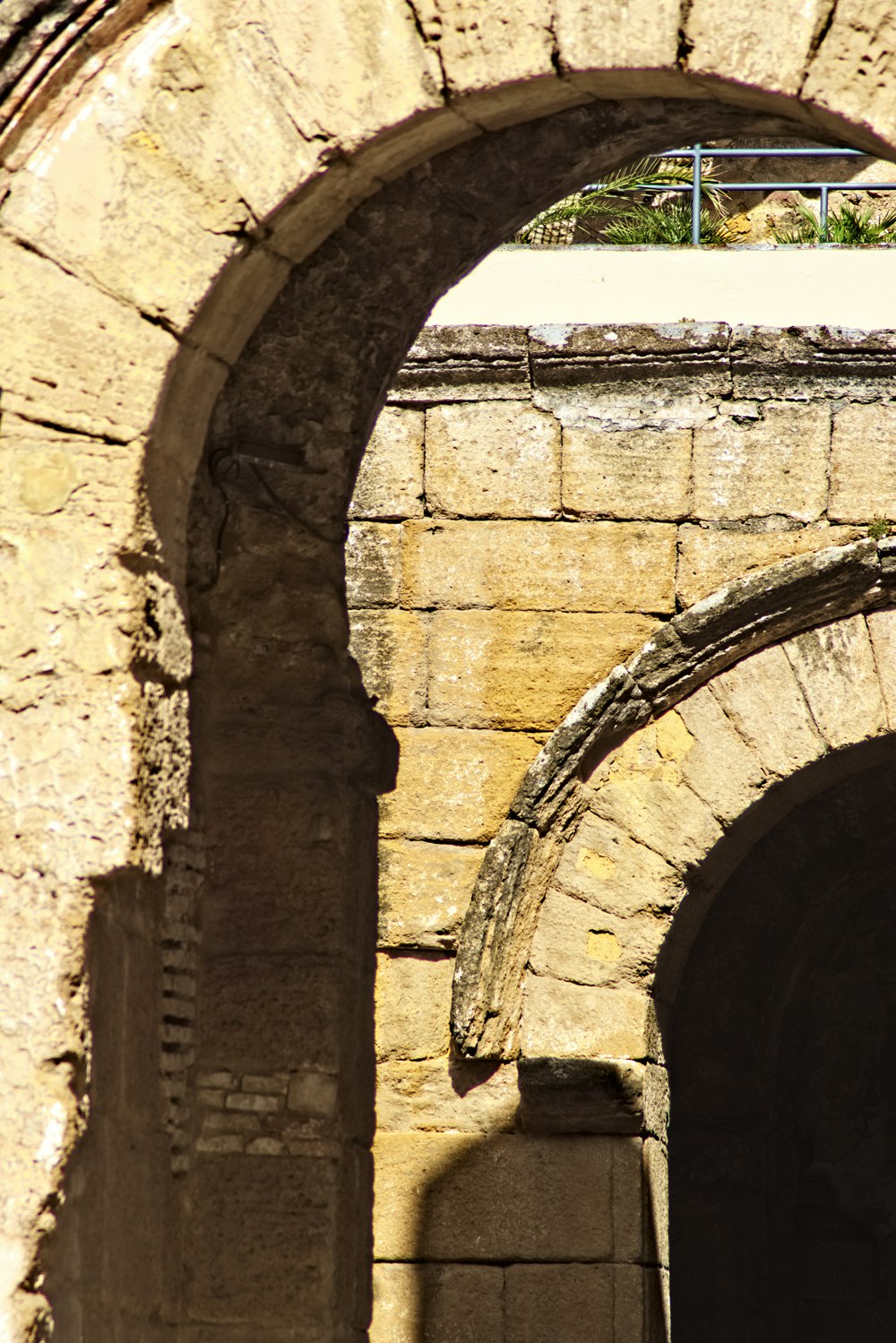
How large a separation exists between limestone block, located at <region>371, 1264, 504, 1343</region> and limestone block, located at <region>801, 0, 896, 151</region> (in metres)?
4.08

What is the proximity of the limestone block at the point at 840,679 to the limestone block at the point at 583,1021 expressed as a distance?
3.83ft

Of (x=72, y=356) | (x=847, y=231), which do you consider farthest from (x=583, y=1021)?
(x=847, y=231)

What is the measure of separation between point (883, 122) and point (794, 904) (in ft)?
20.2

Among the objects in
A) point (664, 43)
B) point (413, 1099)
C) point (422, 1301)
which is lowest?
point (422, 1301)

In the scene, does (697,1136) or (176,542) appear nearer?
(176,542)

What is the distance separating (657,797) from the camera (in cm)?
656

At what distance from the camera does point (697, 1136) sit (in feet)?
29.8

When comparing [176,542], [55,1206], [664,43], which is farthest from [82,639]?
[664,43]

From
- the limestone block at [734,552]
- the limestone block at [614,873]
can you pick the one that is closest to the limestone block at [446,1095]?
the limestone block at [614,873]

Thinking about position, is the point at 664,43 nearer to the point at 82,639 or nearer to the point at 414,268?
the point at 414,268

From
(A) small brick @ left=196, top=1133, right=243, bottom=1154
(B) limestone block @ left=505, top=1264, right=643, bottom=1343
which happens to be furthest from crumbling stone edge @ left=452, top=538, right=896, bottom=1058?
(A) small brick @ left=196, top=1133, right=243, bottom=1154

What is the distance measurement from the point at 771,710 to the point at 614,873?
808 millimetres

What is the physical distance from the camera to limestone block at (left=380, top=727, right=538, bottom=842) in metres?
6.59

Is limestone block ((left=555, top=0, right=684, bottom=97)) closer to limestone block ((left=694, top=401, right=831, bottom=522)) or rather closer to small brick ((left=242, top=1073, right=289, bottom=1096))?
small brick ((left=242, top=1073, right=289, bottom=1096))
